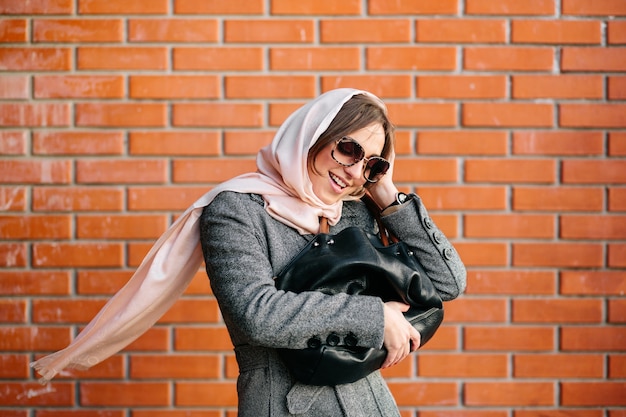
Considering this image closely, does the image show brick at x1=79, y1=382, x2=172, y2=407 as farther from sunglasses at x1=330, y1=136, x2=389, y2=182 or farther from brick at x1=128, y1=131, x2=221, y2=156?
sunglasses at x1=330, y1=136, x2=389, y2=182

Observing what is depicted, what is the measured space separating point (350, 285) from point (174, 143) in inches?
50.6

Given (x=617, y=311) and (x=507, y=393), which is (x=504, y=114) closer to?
(x=617, y=311)

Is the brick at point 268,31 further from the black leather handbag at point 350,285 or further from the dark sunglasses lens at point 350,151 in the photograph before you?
the black leather handbag at point 350,285

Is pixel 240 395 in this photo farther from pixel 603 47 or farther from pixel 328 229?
pixel 603 47

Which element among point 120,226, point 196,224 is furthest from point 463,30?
point 120,226

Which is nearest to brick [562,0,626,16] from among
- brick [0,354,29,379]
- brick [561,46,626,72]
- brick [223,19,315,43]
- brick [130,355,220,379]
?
brick [561,46,626,72]

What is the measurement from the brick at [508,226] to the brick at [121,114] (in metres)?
1.33

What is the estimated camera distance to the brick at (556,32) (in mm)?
2893

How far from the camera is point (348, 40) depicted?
287cm

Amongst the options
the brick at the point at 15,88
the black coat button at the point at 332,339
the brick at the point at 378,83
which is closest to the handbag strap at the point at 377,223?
the black coat button at the point at 332,339

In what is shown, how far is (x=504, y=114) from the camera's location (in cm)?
289

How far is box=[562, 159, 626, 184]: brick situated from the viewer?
114 inches

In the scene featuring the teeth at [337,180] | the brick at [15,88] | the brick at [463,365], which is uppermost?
the brick at [15,88]

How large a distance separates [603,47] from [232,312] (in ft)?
Result: 6.64
